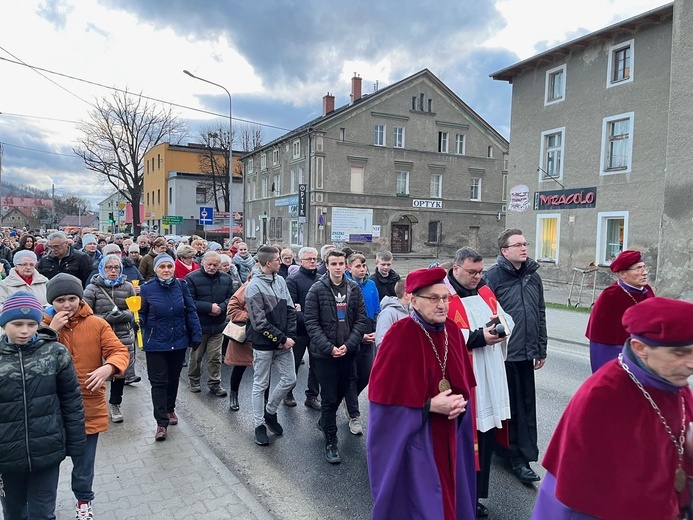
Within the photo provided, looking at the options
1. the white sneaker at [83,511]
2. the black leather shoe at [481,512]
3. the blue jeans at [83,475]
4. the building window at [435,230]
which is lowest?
the black leather shoe at [481,512]

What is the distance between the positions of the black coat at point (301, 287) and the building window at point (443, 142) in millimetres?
34649

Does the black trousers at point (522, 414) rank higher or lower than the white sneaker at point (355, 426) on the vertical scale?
higher

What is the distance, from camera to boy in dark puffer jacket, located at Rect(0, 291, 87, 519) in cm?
285

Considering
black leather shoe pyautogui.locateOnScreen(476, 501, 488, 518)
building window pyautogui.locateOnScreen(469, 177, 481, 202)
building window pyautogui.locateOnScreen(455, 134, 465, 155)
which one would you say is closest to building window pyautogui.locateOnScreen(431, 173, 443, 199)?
building window pyautogui.locateOnScreen(455, 134, 465, 155)

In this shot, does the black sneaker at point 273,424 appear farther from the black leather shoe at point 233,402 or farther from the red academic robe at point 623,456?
the red academic robe at point 623,456

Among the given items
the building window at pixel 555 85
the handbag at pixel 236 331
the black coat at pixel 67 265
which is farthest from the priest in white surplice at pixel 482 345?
the building window at pixel 555 85

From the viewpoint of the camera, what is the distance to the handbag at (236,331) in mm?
6180

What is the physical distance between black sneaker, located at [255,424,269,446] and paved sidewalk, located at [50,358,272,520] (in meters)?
0.52

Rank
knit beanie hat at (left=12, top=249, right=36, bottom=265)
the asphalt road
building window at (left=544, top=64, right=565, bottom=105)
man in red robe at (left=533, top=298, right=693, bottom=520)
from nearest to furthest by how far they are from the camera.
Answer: man in red robe at (left=533, top=298, right=693, bottom=520), the asphalt road, knit beanie hat at (left=12, top=249, right=36, bottom=265), building window at (left=544, top=64, right=565, bottom=105)

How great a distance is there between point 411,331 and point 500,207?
4042 cm

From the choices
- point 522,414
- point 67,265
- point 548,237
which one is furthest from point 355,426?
point 548,237

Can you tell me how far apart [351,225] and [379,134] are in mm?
7604

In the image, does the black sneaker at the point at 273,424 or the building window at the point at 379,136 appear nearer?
the black sneaker at the point at 273,424

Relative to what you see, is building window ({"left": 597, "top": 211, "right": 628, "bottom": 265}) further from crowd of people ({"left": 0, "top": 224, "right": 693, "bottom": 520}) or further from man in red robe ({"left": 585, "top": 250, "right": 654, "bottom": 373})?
man in red robe ({"left": 585, "top": 250, "right": 654, "bottom": 373})
